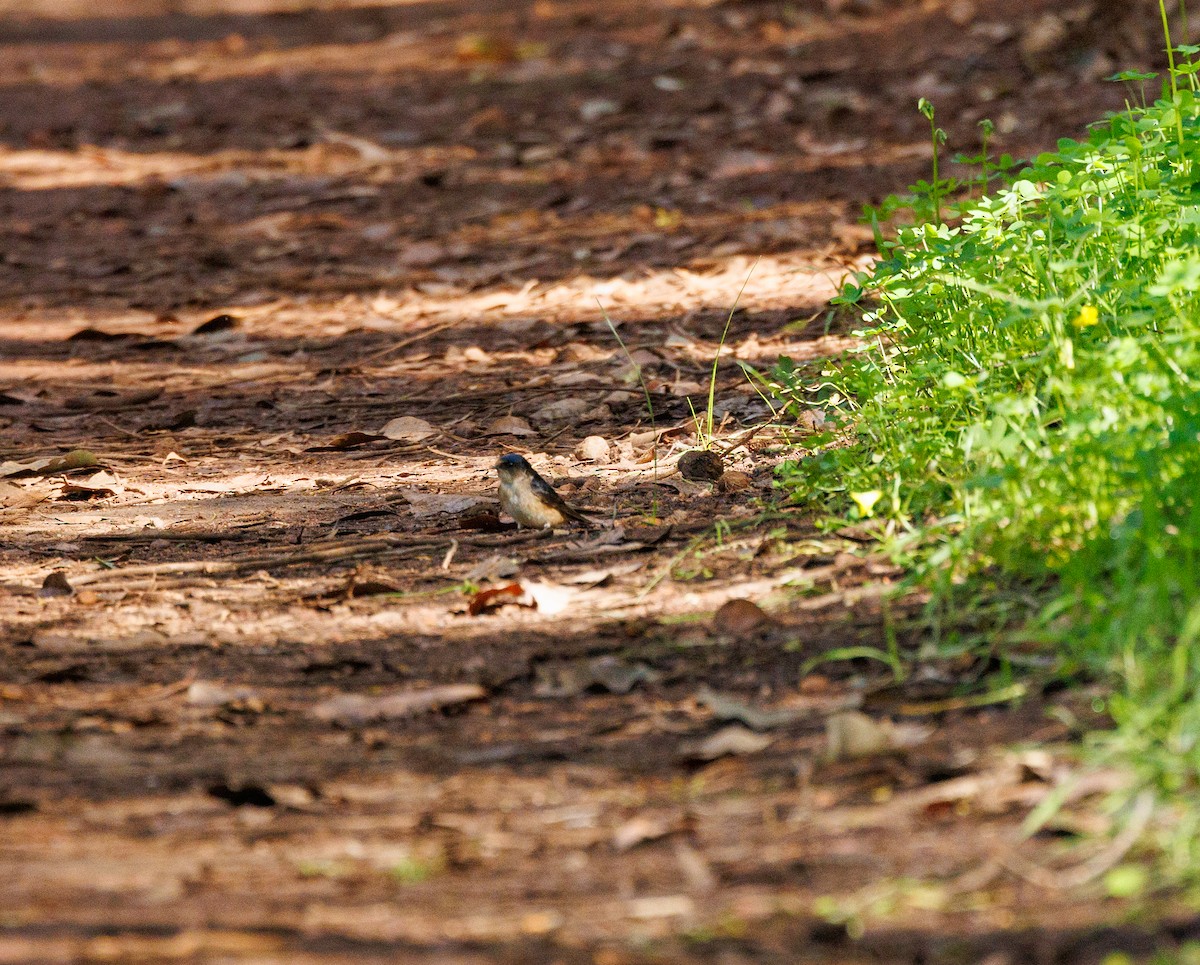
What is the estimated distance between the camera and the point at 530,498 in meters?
3.75

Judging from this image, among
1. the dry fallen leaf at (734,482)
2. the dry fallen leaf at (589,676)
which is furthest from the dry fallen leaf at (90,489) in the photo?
the dry fallen leaf at (589,676)

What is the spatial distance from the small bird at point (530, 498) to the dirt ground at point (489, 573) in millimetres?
67

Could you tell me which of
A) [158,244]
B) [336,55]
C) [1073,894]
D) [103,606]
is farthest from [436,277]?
[336,55]

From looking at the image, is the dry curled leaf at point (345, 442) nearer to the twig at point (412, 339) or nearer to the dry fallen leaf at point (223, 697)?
the twig at point (412, 339)

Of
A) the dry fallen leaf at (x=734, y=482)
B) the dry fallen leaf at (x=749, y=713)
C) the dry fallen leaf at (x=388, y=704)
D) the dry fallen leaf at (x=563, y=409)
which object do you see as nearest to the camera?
the dry fallen leaf at (x=749, y=713)

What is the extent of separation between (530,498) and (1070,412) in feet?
4.77

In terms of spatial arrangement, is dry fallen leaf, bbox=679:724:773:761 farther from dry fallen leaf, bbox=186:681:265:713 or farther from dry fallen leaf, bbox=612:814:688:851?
dry fallen leaf, bbox=186:681:265:713

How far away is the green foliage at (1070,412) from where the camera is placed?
250cm

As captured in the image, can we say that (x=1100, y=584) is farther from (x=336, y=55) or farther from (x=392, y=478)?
(x=336, y=55)

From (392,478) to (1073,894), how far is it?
9.16 ft

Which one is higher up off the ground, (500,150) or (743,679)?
(500,150)

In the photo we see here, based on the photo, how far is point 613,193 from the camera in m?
7.44

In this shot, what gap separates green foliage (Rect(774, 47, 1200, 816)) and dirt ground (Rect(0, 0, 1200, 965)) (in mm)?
174

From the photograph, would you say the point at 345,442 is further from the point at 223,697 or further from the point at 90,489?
the point at 223,697
